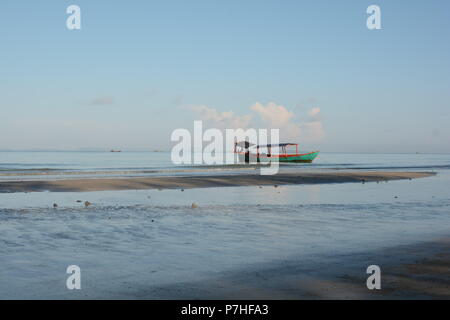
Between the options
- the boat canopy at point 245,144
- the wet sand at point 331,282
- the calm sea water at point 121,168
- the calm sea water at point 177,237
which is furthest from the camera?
the boat canopy at point 245,144

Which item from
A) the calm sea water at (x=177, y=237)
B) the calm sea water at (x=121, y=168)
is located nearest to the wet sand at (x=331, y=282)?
the calm sea water at (x=177, y=237)

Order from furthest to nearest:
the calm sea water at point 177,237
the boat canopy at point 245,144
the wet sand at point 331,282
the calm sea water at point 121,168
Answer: the boat canopy at point 245,144, the calm sea water at point 121,168, the calm sea water at point 177,237, the wet sand at point 331,282

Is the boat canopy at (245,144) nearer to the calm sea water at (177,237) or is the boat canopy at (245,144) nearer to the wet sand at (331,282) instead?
the calm sea water at (177,237)

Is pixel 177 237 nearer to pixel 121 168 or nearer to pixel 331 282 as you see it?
pixel 331 282

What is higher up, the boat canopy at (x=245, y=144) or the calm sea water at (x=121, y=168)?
the boat canopy at (x=245, y=144)

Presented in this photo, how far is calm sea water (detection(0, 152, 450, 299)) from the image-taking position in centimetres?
904

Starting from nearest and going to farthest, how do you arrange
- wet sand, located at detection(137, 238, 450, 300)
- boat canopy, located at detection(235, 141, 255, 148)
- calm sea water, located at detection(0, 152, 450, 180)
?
wet sand, located at detection(137, 238, 450, 300), calm sea water, located at detection(0, 152, 450, 180), boat canopy, located at detection(235, 141, 255, 148)

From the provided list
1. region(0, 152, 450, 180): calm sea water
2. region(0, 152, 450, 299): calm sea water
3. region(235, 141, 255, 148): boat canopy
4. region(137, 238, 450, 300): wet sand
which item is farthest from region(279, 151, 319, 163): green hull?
region(137, 238, 450, 300): wet sand

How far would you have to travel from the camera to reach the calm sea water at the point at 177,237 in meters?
9.04

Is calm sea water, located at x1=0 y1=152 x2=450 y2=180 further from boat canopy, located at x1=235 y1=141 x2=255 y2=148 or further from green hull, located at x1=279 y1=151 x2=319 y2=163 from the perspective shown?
boat canopy, located at x1=235 y1=141 x2=255 y2=148

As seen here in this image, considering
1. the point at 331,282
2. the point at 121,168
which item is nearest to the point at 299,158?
the point at 121,168
